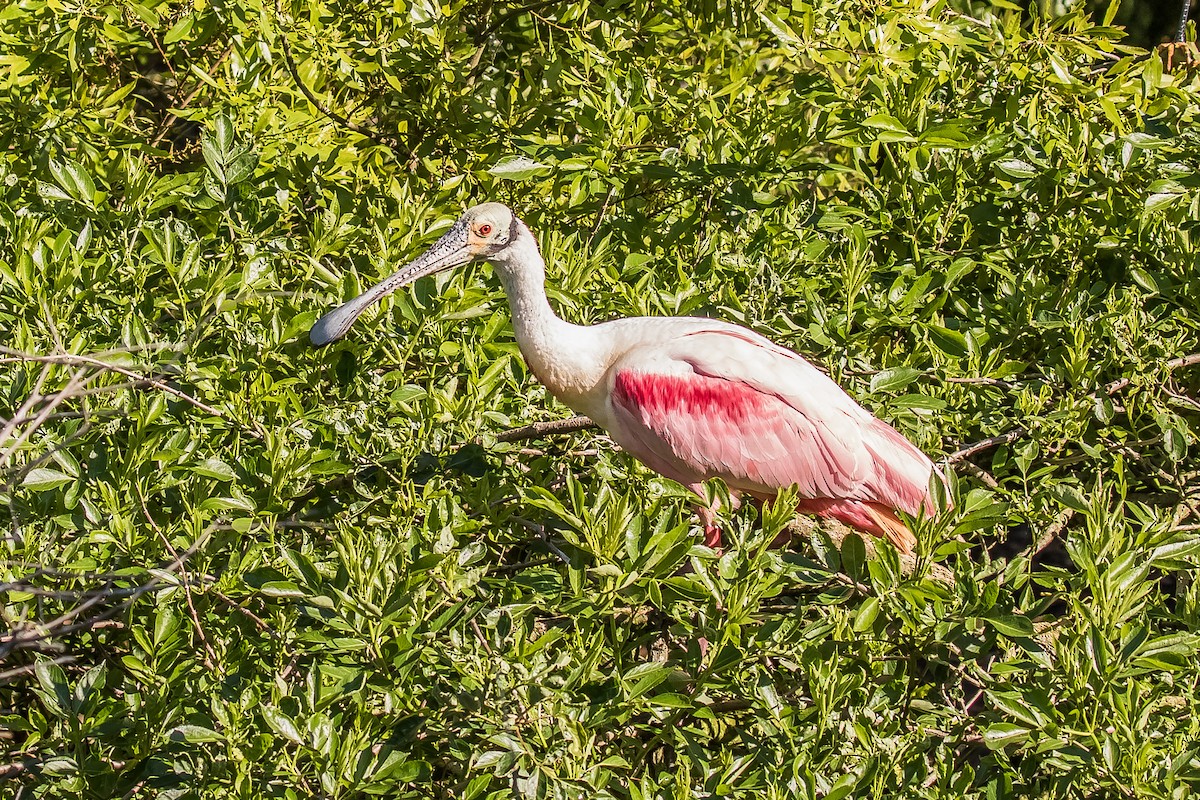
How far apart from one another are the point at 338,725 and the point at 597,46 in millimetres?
2950

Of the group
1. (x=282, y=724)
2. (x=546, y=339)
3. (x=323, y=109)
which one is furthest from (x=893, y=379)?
(x=323, y=109)

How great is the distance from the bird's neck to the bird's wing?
0.30ft

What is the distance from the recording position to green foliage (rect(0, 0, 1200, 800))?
2930 millimetres

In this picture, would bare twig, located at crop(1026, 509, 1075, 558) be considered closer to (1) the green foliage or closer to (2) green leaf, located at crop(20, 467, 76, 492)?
(1) the green foliage

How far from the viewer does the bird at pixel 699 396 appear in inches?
170

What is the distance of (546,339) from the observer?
173 inches

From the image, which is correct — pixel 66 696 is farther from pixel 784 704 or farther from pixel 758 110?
pixel 758 110

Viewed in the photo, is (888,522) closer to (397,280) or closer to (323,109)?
(397,280)

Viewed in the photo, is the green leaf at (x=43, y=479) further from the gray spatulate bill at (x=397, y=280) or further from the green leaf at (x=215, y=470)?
the gray spatulate bill at (x=397, y=280)

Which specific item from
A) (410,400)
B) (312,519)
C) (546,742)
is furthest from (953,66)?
(546,742)

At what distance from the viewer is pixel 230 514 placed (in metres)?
3.49

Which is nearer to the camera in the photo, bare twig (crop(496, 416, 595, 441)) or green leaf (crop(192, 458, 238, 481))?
A: green leaf (crop(192, 458, 238, 481))

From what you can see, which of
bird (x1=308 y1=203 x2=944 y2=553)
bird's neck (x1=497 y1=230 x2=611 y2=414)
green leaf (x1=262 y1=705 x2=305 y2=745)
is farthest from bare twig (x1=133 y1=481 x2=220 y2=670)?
bird's neck (x1=497 y1=230 x2=611 y2=414)

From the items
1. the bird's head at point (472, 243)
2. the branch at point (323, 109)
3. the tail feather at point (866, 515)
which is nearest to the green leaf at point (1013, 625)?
the tail feather at point (866, 515)
